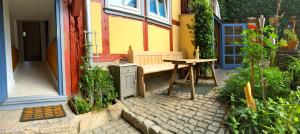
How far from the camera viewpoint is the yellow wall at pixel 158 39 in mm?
6252

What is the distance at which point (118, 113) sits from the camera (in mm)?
4039

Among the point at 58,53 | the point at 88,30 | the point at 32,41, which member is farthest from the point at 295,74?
the point at 32,41

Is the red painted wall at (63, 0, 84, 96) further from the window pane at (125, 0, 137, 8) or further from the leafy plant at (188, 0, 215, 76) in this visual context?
A: the leafy plant at (188, 0, 215, 76)

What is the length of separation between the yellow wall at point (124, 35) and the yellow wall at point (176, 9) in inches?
80.8

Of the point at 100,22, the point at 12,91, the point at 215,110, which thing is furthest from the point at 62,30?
the point at 215,110

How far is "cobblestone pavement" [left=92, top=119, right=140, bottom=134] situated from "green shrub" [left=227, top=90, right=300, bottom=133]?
138 cm

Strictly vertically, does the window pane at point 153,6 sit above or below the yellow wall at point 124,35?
above

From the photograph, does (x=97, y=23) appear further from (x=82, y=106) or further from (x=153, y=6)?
(x=153, y=6)

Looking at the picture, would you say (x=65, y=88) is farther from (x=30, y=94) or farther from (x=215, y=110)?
(x=215, y=110)

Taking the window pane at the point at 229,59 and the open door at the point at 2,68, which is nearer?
the open door at the point at 2,68

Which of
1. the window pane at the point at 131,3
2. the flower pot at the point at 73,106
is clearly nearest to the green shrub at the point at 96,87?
the flower pot at the point at 73,106

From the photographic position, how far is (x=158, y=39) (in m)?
6.65

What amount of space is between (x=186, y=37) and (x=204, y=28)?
3.77 feet

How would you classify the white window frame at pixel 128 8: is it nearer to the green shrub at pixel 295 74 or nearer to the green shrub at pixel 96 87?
the green shrub at pixel 96 87
